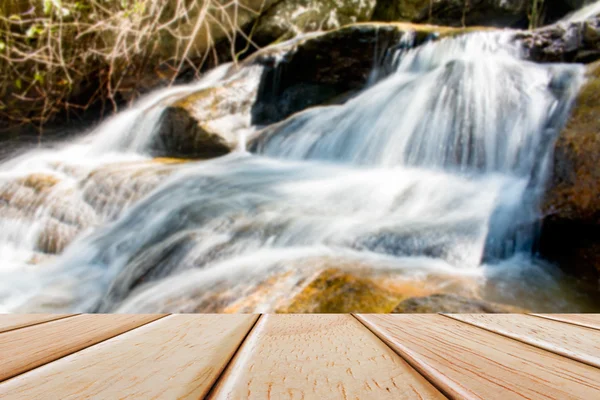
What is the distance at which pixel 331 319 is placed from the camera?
78 cm

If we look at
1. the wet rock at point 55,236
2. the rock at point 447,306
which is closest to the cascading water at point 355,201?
the wet rock at point 55,236

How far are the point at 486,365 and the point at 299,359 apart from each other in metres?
0.22

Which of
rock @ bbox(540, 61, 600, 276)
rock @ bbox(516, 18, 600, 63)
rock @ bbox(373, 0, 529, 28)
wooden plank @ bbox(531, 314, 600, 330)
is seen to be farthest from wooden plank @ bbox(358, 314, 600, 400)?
rock @ bbox(373, 0, 529, 28)

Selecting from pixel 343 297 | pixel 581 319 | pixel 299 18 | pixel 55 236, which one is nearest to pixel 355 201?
pixel 343 297

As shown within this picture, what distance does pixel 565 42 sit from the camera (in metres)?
4.72

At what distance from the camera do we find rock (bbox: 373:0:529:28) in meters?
8.86

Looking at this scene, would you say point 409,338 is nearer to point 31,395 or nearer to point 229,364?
Answer: point 229,364

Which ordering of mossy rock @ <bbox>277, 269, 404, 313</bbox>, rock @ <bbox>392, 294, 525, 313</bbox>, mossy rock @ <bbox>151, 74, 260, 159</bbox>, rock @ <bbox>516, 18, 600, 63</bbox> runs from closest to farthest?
1. rock @ <bbox>392, 294, 525, 313</bbox>
2. mossy rock @ <bbox>277, 269, 404, 313</bbox>
3. rock @ <bbox>516, 18, 600, 63</bbox>
4. mossy rock @ <bbox>151, 74, 260, 159</bbox>

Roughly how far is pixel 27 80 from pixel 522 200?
8.97 meters

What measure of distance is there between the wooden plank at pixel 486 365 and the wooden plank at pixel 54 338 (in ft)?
1.42

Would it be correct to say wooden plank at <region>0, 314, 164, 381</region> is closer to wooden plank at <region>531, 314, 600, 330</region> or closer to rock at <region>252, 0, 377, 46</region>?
wooden plank at <region>531, 314, 600, 330</region>

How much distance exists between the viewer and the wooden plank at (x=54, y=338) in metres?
0.52

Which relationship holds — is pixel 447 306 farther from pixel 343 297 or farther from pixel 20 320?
pixel 20 320

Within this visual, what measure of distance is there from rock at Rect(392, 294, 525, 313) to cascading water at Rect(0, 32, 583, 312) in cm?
51
